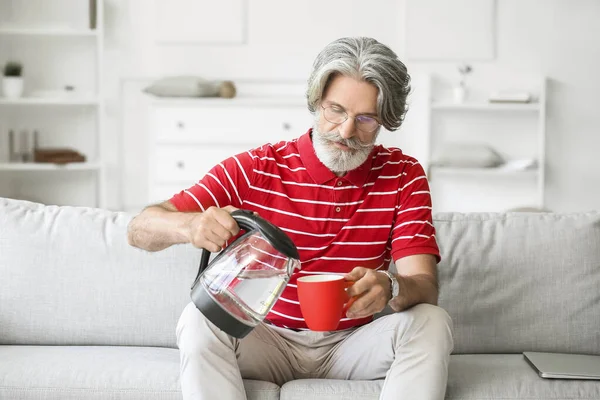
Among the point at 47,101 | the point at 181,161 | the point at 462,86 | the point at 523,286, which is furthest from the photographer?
the point at 462,86

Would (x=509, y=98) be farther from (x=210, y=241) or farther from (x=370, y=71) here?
(x=210, y=241)

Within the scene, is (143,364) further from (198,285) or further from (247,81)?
(247,81)

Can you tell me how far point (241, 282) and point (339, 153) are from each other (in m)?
0.51

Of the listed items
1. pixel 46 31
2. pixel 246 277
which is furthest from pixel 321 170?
pixel 46 31

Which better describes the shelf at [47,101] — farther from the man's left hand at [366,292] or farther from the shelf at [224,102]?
the man's left hand at [366,292]

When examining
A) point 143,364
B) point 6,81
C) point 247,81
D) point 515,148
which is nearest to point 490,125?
point 515,148

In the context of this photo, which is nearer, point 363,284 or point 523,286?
point 363,284

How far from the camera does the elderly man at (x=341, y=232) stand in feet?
5.05

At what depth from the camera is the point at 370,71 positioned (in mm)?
1751

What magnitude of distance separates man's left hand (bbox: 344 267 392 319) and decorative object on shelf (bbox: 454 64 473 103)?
3365 mm

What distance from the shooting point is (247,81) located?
191 inches

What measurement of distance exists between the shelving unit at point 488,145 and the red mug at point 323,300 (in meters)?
3.45

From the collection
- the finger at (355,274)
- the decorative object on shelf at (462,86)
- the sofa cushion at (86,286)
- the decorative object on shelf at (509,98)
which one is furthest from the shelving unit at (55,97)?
the finger at (355,274)

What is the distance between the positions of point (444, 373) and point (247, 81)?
11.6 ft
